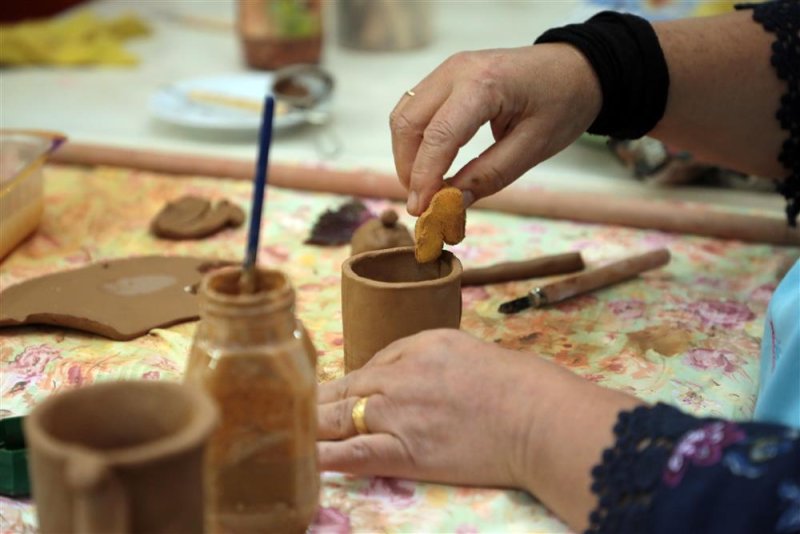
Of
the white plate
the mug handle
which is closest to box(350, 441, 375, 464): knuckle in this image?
the mug handle

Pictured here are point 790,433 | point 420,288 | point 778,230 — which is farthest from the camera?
point 778,230

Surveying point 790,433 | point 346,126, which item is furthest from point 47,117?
point 790,433

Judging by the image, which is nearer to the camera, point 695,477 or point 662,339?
point 695,477

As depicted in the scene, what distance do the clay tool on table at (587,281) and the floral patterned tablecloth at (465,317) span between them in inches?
0.5

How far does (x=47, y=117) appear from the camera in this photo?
78.6 inches

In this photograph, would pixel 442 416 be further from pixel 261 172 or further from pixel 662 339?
pixel 662 339

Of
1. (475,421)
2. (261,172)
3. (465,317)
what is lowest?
(465,317)

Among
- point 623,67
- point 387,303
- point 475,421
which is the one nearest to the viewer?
point 475,421

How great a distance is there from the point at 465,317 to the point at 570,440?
0.45m

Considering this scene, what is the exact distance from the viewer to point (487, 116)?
1089 millimetres

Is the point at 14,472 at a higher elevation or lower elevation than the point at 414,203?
lower

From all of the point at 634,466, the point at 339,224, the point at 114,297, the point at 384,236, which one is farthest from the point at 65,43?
the point at 634,466

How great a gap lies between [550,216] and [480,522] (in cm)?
77

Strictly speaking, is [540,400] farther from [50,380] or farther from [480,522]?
[50,380]
